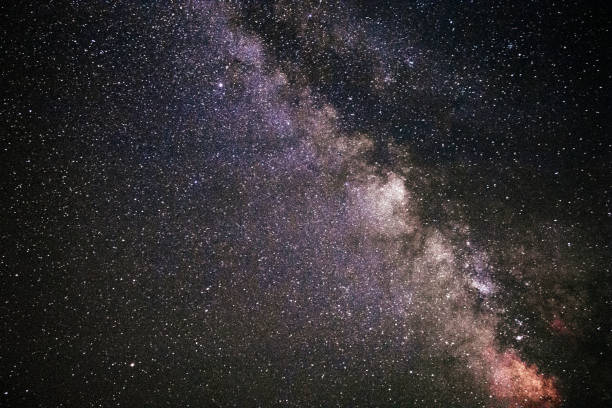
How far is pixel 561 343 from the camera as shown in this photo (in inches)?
104

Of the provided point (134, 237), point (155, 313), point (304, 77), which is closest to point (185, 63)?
point (304, 77)

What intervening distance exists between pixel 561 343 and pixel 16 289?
18.5 feet

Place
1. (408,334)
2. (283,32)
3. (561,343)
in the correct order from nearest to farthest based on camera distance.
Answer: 1. (283,32)
2. (561,343)
3. (408,334)

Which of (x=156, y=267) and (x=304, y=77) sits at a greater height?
(x=304, y=77)

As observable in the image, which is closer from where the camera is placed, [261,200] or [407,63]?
[407,63]

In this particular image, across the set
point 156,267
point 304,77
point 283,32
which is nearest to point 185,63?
point 283,32

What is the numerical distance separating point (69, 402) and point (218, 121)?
3463mm

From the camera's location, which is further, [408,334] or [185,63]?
[408,334]

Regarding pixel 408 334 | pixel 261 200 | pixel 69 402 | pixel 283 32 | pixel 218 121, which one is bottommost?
pixel 69 402

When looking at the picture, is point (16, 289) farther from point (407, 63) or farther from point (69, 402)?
point (407, 63)

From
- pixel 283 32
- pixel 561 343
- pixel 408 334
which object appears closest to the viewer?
pixel 283 32

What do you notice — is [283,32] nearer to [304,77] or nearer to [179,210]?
[304,77]

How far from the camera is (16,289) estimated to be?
2.72 m

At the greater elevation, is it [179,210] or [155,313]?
[179,210]
